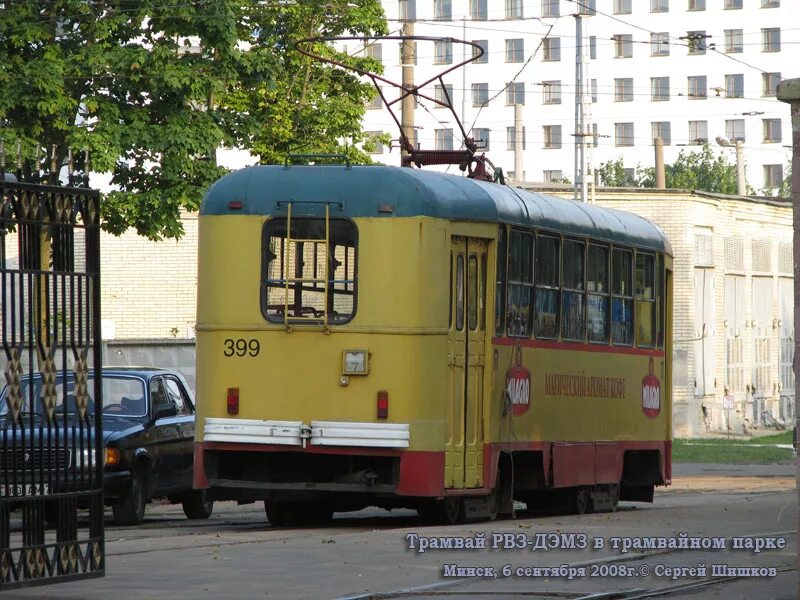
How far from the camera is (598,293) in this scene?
19.7 metres

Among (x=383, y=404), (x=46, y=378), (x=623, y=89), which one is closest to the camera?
(x=46, y=378)

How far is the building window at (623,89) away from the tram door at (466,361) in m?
86.3

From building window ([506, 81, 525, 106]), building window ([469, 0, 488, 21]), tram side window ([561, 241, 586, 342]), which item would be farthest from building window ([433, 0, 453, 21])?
tram side window ([561, 241, 586, 342])

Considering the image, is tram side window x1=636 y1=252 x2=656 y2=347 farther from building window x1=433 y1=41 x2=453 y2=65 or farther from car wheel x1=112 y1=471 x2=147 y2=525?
building window x1=433 y1=41 x2=453 y2=65

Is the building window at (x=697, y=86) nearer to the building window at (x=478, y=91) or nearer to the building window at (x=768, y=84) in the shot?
the building window at (x=768, y=84)

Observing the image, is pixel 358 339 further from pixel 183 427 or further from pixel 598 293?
pixel 598 293

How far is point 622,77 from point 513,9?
7055 millimetres

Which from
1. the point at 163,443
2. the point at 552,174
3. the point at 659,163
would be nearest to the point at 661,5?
the point at 552,174

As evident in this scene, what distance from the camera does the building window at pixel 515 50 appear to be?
10238 centimetres

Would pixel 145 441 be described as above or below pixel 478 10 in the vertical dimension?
below

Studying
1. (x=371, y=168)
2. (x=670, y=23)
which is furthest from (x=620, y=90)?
(x=371, y=168)

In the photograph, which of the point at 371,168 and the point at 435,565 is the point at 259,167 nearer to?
the point at 371,168

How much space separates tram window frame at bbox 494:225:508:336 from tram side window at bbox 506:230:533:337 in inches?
4.1

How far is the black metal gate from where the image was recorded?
33.7 ft
